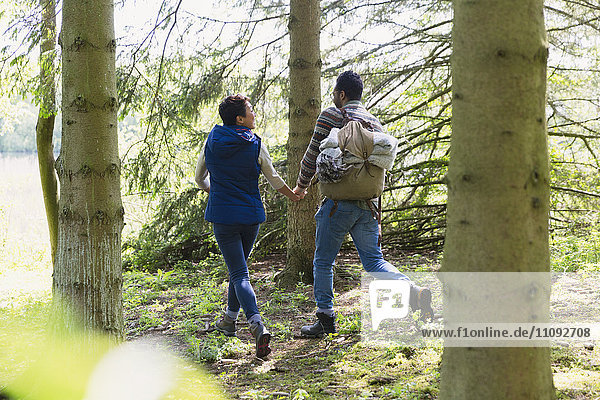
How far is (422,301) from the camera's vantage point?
3.97 m

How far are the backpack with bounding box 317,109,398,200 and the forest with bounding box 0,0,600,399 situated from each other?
111 centimetres

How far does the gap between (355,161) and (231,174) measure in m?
0.98

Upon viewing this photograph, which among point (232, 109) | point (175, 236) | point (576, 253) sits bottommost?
point (576, 253)

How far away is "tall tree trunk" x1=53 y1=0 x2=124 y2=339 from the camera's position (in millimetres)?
3244

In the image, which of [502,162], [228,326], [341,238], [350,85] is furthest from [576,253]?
[502,162]

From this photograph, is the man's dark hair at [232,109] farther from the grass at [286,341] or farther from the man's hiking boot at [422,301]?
the man's hiking boot at [422,301]

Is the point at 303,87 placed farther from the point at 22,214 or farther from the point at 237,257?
the point at 22,214

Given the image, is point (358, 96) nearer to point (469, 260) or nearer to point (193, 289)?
point (469, 260)

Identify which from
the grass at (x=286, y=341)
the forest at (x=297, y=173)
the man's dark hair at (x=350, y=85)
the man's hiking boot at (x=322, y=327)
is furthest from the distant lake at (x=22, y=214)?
the man's dark hair at (x=350, y=85)

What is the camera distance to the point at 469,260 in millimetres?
1970

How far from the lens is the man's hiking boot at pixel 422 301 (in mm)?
3956

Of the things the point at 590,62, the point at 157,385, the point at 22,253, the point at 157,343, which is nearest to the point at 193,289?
the point at 157,343

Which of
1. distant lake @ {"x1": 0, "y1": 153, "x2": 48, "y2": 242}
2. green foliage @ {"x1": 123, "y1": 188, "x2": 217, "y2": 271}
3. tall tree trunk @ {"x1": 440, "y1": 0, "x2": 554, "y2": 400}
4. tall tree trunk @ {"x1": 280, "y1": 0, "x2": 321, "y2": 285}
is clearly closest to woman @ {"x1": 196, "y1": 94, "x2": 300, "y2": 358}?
tall tree trunk @ {"x1": 280, "y1": 0, "x2": 321, "y2": 285}

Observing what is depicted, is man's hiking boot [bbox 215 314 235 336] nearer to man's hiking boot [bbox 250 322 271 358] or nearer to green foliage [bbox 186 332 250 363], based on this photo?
green foliage [bbox 186 332 250 363]
